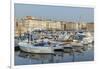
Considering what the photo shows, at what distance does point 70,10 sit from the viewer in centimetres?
308

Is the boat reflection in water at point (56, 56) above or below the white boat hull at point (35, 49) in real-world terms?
below

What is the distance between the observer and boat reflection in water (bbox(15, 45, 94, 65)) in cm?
282

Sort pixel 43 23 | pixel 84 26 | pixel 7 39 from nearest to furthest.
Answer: pixel 7 39 < pixel 43 23 < pixel 84 26

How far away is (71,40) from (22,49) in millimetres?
747

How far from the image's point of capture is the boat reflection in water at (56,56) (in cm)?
282

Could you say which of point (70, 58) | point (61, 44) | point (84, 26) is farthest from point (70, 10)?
point (70, 58)

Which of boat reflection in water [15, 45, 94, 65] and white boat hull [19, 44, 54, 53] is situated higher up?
white boat hull [19, 44, 54, 53]

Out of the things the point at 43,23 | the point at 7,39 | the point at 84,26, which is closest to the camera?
the point at 7,39

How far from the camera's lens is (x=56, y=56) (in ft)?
9.78

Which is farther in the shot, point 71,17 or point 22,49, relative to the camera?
point 71,17

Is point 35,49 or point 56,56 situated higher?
point 35,49

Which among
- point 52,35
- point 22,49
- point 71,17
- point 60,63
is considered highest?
point 71,17

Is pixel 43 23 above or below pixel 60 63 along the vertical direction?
above

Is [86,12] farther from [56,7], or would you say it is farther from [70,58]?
[70,58]
